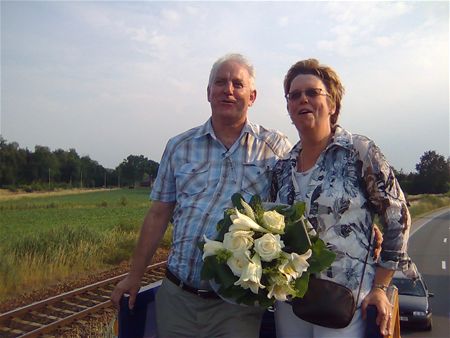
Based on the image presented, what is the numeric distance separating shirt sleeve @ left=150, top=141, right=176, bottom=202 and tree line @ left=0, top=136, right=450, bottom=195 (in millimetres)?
82764

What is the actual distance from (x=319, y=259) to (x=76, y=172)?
113m

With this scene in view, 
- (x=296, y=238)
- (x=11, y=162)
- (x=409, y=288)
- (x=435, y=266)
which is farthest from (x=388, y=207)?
(x=11, y=162)

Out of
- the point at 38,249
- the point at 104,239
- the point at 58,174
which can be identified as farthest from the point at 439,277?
the point at 58,174

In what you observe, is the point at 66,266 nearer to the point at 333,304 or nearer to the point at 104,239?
the point at 104,239

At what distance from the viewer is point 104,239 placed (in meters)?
17.9

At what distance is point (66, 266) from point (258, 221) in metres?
12.3

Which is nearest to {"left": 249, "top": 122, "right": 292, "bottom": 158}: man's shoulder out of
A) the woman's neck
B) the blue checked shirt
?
the blue checked shirt

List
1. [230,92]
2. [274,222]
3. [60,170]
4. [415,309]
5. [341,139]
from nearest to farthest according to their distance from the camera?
[274,222] < [341,139] < [230,92] < [415,309] < [60,170]

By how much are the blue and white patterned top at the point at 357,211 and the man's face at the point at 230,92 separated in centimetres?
70

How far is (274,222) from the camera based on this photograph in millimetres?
2328

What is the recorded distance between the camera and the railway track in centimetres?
756

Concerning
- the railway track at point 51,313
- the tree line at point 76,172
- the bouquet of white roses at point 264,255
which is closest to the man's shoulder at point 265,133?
the bouquet of white roses at point 264,255

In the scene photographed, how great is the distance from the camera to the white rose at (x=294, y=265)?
227 cm

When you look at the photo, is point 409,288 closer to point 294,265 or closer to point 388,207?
point 388,207
